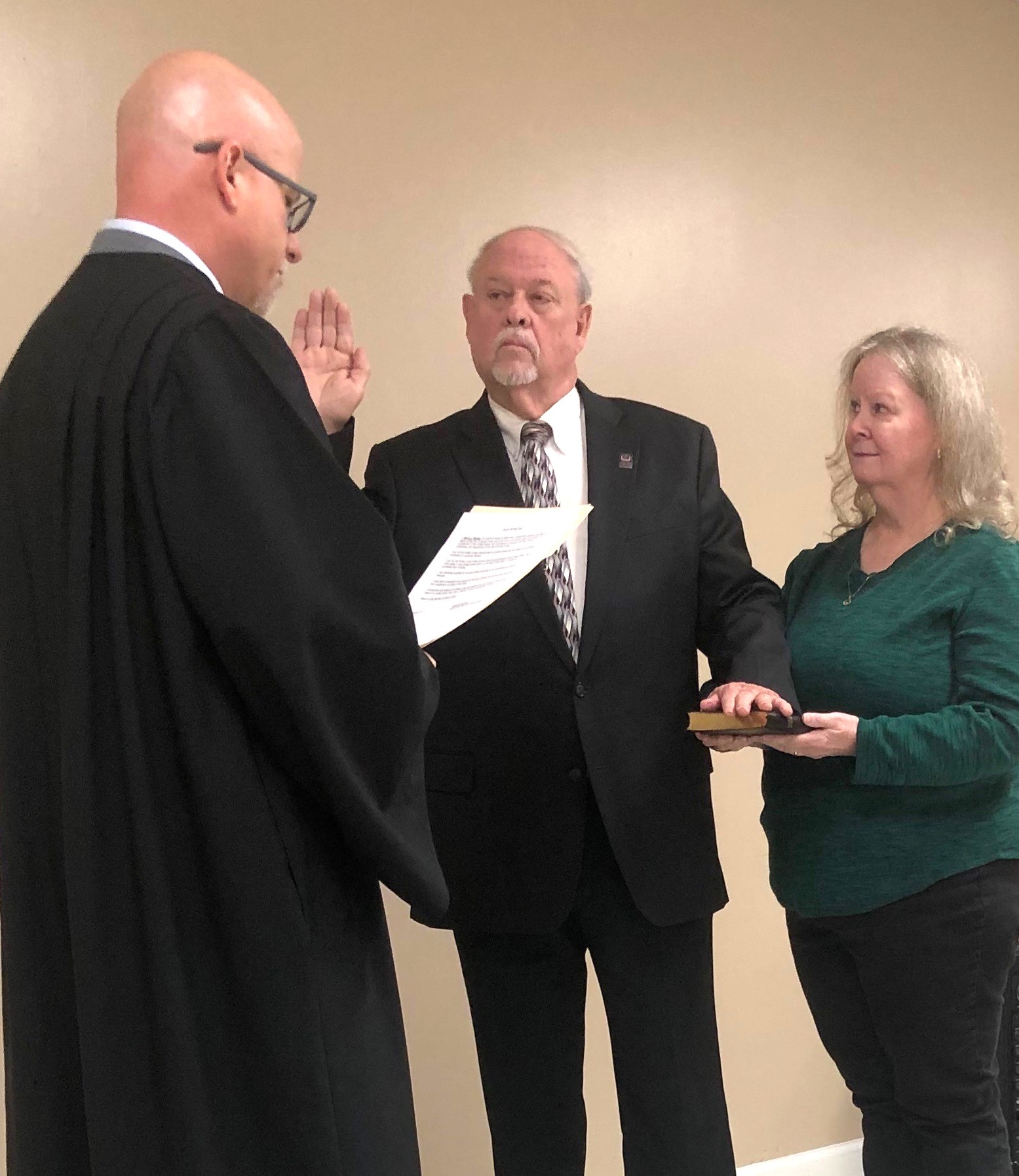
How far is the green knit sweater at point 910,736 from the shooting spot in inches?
68.8

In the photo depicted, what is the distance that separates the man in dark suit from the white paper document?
360 millimetres

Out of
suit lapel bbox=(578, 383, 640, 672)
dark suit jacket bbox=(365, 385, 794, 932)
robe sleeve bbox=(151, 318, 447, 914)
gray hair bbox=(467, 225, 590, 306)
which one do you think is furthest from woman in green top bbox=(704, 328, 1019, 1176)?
robe sleeve bbox=(151, 318, 447, 914)

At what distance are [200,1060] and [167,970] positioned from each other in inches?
3.9

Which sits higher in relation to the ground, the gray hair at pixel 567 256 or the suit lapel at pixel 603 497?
the gray hair at pixel 567 256

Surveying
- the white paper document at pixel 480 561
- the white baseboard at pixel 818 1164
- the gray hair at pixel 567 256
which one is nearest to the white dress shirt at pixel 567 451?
the gray hair at pixel 567 256

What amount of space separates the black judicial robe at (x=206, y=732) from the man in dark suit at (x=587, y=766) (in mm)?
638

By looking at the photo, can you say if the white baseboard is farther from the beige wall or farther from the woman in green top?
the woman in green top

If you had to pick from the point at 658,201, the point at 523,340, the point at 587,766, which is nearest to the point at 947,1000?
the point at 587,766

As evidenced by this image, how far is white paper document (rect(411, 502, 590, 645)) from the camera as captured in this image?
1352 millimetres

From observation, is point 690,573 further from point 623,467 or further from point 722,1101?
point 722,1101

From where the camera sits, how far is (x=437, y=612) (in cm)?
135

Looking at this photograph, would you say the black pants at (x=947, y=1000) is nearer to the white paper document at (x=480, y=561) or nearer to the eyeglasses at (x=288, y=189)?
the white paper document at (x=480, y=561)

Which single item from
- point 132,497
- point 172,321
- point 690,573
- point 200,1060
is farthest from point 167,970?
point 690,573

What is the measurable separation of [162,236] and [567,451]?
34.5 inches
